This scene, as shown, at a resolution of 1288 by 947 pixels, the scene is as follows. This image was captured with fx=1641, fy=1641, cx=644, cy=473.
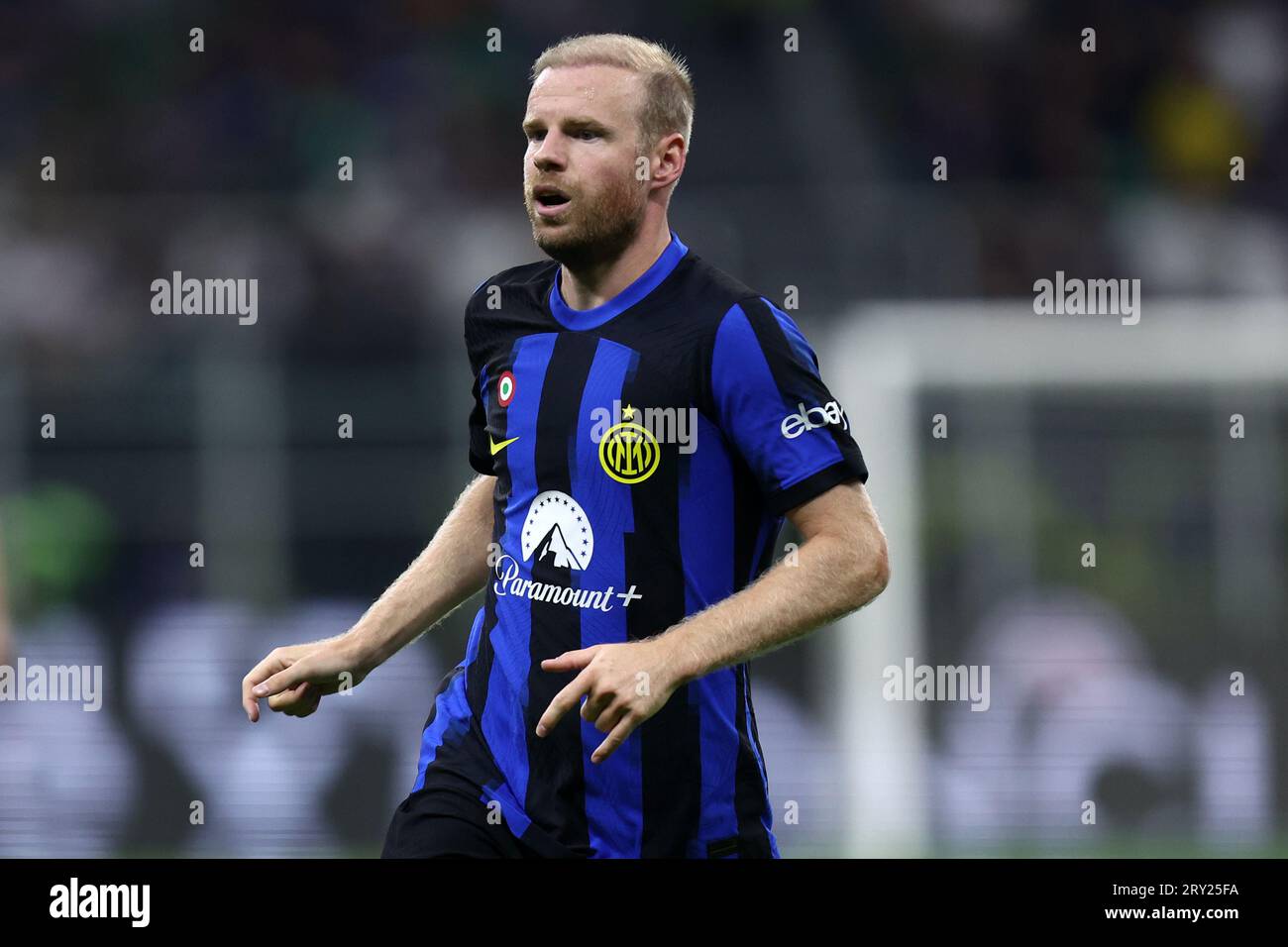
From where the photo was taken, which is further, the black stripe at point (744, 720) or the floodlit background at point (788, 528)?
the floodlit background at point (788, 528)

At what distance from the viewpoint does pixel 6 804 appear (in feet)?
23.4

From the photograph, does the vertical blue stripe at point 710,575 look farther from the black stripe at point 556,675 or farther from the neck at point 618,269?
the neck at point 618,269

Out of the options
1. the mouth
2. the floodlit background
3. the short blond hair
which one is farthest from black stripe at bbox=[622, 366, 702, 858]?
the floodlit background

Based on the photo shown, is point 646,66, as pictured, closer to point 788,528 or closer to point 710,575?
point 710,575

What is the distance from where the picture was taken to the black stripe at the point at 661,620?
10.5 feet

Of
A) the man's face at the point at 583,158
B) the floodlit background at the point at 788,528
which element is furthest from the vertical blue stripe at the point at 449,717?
the floodlit background at the point at 788,528

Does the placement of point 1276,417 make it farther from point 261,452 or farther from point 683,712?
point 683,712

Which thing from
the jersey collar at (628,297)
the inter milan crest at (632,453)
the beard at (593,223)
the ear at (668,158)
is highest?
the ear at (668,158)

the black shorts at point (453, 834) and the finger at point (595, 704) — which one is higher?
the finger at point (595, 704)

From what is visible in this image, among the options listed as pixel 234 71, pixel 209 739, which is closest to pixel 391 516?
pixel 209 739

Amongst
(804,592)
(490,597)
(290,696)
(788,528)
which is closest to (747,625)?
(804,592)

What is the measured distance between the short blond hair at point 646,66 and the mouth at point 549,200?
0.68 ft

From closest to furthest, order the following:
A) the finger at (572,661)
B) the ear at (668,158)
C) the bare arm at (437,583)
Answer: the finger at (572,661) → the ear at (668,158) → the bare arm at (437,583)
